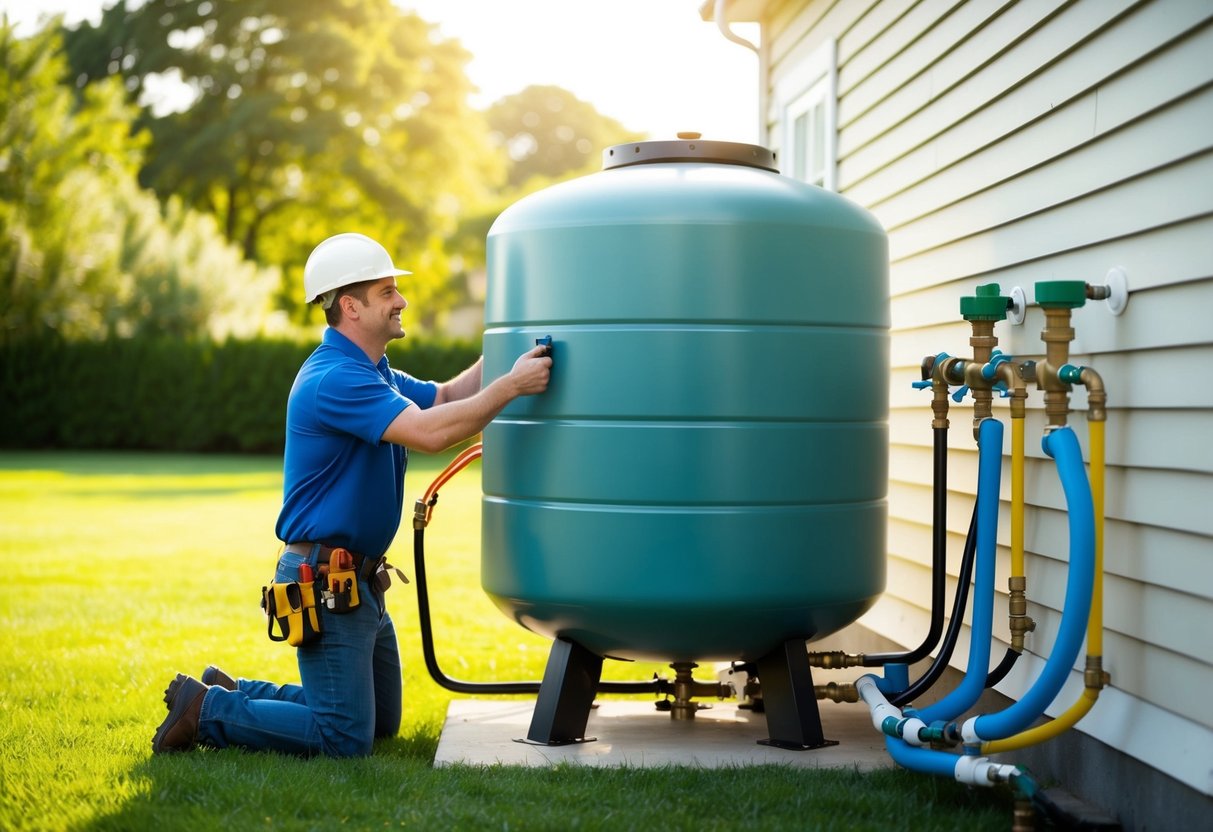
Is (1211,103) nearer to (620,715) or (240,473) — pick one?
(620,715)

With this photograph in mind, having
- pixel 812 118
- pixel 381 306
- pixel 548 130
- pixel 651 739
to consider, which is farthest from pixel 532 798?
pixel 548 130

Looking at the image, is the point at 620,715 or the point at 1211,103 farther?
the point at 620,715

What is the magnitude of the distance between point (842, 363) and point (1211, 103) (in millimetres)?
1110

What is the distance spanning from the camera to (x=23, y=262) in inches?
798

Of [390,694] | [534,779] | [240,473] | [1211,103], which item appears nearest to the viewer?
[1211,103]

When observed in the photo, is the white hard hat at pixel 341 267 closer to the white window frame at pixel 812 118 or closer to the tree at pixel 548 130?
the white window frame at pixel 812 118

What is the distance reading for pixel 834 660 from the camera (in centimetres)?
354

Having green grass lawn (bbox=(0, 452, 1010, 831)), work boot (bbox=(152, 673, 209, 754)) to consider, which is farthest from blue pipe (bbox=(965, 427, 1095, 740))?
work boot (bbox=(152, 673, 209, 754))

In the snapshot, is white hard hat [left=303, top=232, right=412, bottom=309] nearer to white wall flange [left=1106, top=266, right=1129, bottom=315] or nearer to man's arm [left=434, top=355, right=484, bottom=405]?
man's arm [left=434, top=355, right=484, bottom=405]

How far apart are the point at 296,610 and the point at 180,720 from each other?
0.41 m

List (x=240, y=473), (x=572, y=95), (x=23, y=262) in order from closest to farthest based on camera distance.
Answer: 1. (x=240, y=473)
2. (x=23, y=262)
3. (x=572, y=95)

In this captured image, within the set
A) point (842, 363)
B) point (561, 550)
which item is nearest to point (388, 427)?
point (561, 550)

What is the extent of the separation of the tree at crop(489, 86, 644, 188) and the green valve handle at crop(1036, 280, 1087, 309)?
176ft

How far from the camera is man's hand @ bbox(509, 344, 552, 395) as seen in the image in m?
3.28
